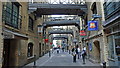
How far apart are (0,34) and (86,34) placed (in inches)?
464

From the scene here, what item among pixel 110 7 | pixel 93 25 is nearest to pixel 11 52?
pixel 93 25

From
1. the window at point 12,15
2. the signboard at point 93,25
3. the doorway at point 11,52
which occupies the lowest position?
the doorway at point 11,52

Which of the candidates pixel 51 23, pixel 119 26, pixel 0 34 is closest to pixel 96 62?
pixel 119 26

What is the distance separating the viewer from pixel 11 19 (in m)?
9.17

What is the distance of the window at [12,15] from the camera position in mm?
8426

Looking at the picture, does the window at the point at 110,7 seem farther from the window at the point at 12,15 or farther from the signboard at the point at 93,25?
the window at the point at 12,15

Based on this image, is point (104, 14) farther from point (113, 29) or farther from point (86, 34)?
→ point (86, 34)

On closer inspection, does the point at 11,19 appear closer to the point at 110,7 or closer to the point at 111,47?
the point at 110,7

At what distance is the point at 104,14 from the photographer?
31.4 ft

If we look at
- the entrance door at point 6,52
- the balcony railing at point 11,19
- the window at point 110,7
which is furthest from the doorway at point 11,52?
the window at point 110,7

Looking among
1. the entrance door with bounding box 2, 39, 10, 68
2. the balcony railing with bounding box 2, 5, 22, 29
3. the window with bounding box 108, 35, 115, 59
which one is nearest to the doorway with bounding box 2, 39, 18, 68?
the entrance door with bounding box 2, 39, 10, 68

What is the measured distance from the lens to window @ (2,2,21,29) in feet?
27.6

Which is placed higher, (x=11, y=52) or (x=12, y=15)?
(x=12, y=15)

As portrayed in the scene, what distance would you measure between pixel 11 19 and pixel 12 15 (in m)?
0.45
